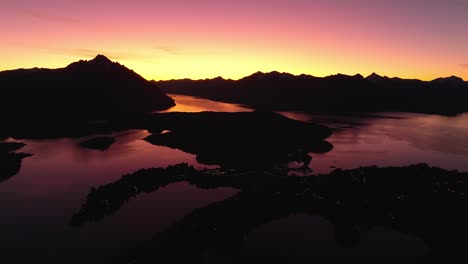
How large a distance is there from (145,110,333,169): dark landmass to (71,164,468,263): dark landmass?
1639 cm

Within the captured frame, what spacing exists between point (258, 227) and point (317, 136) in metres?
79.6

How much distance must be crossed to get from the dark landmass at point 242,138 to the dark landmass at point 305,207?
16.4 m

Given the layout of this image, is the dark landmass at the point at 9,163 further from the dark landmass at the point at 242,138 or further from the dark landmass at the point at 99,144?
the dark landmass at the point at 242,138

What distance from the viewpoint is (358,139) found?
122688 mm

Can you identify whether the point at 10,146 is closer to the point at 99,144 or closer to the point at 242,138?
the point at 99,144

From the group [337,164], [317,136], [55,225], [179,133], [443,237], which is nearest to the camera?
[443,237]

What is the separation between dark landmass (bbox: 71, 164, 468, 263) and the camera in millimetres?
37500

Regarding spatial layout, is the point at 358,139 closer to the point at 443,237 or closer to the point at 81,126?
the point at 443,237

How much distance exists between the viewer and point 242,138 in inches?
4094

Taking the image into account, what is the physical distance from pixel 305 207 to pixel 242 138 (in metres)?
56.1

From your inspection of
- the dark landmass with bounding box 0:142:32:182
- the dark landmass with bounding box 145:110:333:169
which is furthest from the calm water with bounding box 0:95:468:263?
the dark landmass with bounding box 145:110:333:169

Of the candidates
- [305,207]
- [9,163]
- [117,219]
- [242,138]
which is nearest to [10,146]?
[9,163]

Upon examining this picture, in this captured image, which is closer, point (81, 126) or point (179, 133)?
point (179, 133)

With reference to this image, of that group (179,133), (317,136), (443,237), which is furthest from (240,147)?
(443,237)
